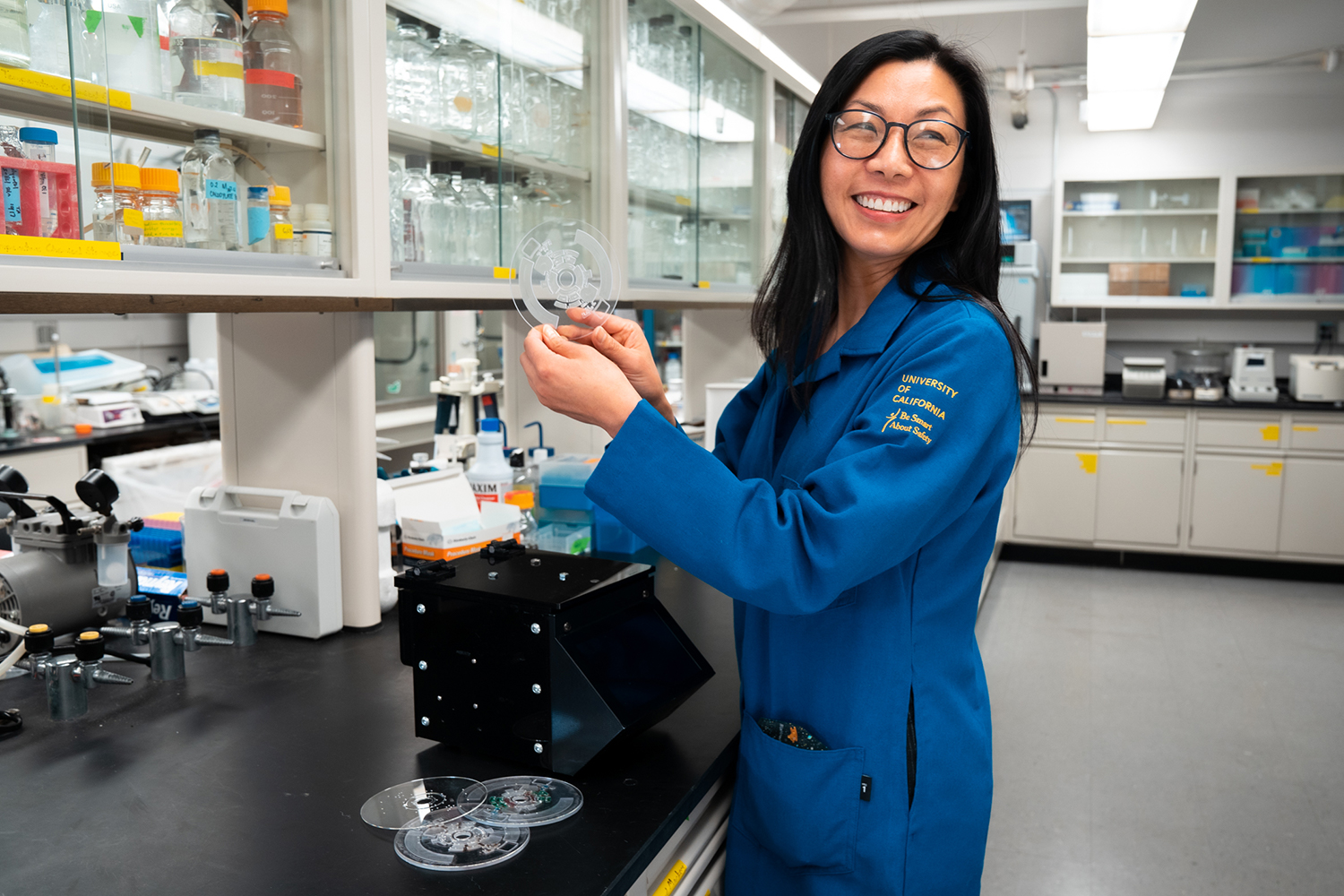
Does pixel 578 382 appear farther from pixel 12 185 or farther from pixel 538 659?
pixel 12 185

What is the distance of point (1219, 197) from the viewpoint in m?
5.29

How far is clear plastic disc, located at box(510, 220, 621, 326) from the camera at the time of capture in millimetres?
Answer: 1142

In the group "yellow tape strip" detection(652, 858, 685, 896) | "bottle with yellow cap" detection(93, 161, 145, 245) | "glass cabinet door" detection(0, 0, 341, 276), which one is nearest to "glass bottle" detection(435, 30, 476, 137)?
"glass cabinet door" detection(0, 0, 341, 276)

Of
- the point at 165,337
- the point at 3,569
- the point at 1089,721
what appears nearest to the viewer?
the point at 3,569

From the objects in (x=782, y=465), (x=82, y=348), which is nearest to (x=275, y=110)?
(x=782, y=465)

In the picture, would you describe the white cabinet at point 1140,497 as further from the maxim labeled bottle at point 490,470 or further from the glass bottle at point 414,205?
the glass bottle at point 414,205

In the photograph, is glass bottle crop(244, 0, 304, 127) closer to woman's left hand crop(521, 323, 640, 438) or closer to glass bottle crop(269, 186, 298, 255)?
glass bottle crop(269, 186, 298, 255)

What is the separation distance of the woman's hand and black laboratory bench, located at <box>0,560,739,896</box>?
0.44 metres

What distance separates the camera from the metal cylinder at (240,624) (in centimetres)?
155

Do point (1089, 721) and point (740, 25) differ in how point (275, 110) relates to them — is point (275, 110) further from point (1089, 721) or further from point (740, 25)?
point (1089, 721)

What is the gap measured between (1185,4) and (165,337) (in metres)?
4.80

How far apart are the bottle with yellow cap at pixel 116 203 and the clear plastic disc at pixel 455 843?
2.60ft

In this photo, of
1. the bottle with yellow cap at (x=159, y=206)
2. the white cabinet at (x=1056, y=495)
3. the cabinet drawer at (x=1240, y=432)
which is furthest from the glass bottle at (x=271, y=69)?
the cabinet drawer at (x=1240, y=432)

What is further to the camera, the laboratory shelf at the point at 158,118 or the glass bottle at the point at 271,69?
the glass bottle at the point at 271,69
